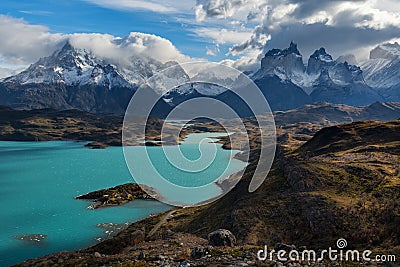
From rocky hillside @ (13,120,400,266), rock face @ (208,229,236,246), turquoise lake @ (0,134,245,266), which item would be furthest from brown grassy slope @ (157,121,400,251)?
turquoise lake @ (0,134,245,266)

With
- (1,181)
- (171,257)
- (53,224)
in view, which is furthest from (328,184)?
(1,181)

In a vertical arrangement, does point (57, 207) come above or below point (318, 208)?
below

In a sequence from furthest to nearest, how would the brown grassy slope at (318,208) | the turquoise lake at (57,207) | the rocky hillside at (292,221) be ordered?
the turquoise lake at (57,207) < the brown grassy slope at (318,208) < the rocky hillside at (292,221)

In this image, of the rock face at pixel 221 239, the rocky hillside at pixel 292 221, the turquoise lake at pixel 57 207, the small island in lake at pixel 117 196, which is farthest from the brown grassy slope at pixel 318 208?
the small island in lake at pixel 117 196

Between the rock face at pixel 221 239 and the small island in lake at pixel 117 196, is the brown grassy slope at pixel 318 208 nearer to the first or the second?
the rock face at pixel 221 239

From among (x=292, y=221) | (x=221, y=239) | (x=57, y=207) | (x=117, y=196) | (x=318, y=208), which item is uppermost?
(x=318, y=208)

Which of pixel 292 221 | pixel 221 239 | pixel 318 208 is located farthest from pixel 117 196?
pixel 221 239

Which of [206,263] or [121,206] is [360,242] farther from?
[121,206]

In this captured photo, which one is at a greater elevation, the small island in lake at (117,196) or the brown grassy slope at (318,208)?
the brown grassy slope at (318,208)

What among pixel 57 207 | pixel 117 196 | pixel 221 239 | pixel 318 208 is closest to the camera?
pixel 221 239

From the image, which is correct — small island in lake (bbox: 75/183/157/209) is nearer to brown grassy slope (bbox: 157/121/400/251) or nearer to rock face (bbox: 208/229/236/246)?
brown grassy slope (bbox: 157/121/400/251)

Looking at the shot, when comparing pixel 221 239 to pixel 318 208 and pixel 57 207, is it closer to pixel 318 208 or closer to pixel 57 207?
pixel 318 208
